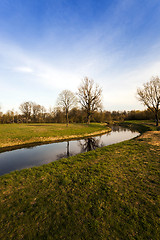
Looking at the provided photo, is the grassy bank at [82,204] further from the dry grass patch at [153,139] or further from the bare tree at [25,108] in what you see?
the bare tree at [25,108]

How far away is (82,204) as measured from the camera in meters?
4.51

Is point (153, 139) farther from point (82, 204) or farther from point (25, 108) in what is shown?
point (25, 108)

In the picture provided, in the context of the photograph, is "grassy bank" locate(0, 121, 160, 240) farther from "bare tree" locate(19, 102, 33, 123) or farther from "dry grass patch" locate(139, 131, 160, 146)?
"bare tree" locate(19, 102, 33, 123)

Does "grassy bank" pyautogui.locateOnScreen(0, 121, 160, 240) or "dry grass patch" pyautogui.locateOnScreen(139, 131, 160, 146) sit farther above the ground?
"dry grass patch" pyautogui.locateOnScreen(139, 131, 160, 146)

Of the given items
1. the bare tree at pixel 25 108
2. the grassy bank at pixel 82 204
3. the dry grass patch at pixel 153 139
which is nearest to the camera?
the grassy bank at pixel 82 204

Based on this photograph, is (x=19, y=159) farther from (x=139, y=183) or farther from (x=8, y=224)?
(x=139, y=183)

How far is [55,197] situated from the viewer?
500cm

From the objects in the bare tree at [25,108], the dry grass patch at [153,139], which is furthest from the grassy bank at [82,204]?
the bare tree at [25,108]

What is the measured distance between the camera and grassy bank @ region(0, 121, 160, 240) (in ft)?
11.0

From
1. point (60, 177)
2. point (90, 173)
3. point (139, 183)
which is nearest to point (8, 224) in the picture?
point (60, 177)

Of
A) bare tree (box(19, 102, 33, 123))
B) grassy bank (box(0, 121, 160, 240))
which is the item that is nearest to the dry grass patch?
grassy bank (box(0, 121, 160, 240))

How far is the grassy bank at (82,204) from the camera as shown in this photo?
3.35m

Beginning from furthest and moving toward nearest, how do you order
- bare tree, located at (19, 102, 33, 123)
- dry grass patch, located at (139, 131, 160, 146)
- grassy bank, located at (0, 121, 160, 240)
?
bare tree, located at (19, 102, 33, 123) → dry grass patch, located at (139, 131, 160, 146) → grassy bank, located at (0, 121, 160, 240)

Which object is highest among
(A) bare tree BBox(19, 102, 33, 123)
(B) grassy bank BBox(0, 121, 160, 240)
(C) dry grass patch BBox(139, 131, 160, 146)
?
(A) bare tree BBox(19, 102, 33, 123)
